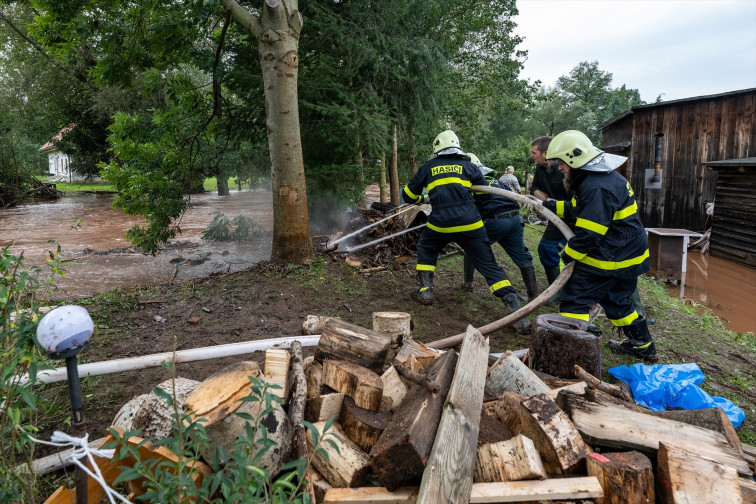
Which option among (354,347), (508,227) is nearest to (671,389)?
(354,347)

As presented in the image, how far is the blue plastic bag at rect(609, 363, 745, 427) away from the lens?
3.10m

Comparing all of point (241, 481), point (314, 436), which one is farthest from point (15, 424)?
point (314, 436)

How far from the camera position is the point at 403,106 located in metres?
9.29

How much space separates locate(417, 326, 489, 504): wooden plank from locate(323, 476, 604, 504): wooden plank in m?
0.09

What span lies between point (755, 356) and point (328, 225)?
7142mm

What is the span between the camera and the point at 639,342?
422 centimetres

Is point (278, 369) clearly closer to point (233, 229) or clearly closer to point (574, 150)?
point (574, 150)

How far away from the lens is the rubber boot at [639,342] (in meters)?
4.11

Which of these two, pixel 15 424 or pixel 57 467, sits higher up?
pixel 15 424

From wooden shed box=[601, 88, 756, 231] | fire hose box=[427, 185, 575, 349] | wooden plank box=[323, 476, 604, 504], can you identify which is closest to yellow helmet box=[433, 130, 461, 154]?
fire hose box=[427, 185, 575, 349]

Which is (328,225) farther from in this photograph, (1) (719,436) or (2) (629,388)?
(1) (719,436)

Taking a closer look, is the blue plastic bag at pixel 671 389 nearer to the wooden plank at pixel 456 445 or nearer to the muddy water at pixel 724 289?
the wooden plank at pixel 456 445

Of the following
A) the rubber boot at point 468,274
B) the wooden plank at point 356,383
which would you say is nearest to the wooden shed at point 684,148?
the rubber boot at point 468,274

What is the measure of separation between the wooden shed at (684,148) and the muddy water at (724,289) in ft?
12.9
